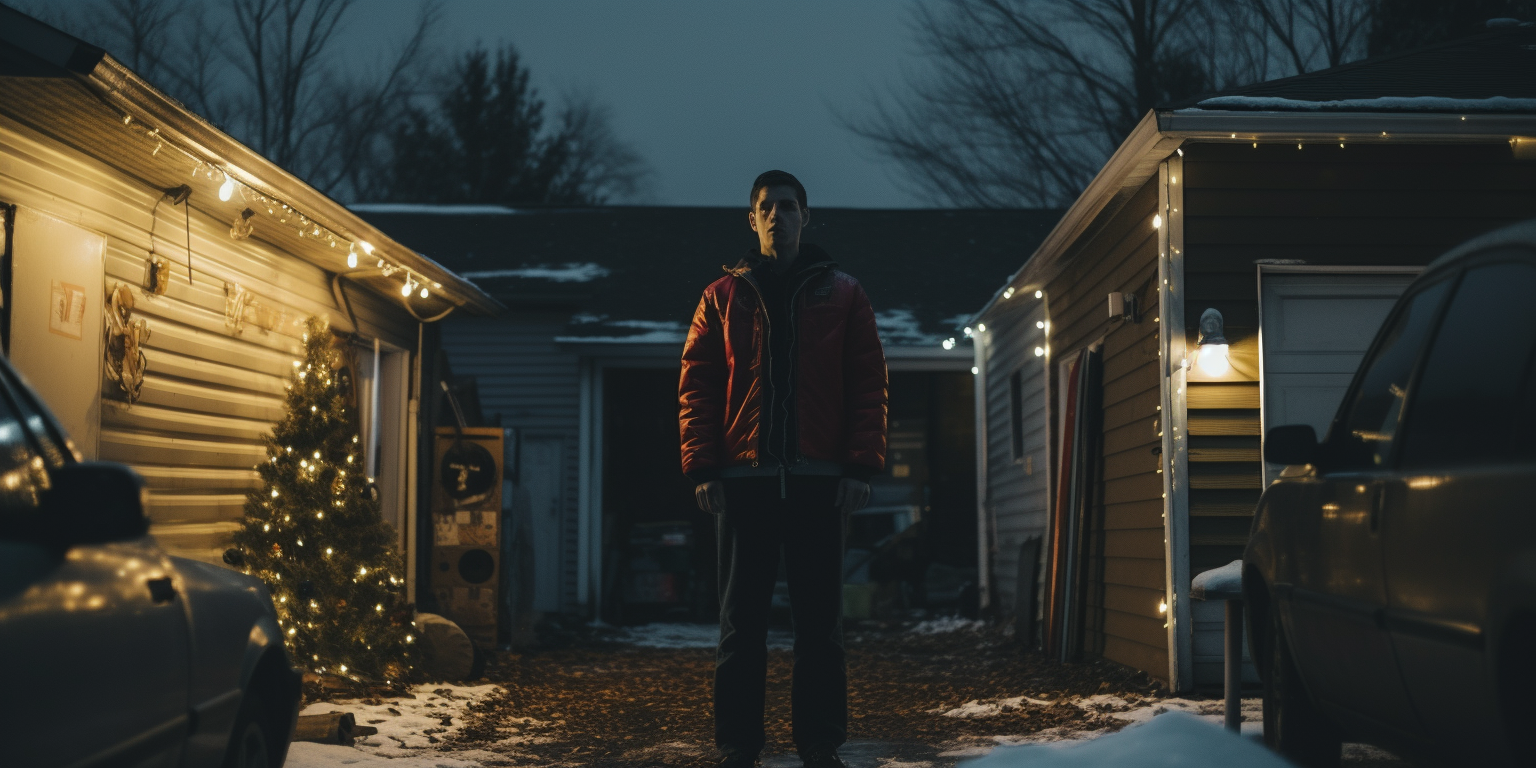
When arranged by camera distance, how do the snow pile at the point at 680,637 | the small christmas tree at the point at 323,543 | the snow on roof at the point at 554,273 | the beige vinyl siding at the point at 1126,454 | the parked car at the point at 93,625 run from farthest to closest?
the snow on roof at the point at 554,273 < the snow pile at the point at 680,637 < the beige vinyl siding at the point at 1126,454 < the small christmas tree at the point at 323,543 < the parked car at the point at 93,625

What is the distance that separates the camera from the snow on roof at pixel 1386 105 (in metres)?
7.05

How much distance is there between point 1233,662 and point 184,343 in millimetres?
5328

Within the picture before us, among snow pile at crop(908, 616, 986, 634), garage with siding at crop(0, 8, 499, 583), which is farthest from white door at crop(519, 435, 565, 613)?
garage with siding at crop(0, 8, 499, 583)

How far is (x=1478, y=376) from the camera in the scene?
9.28 feet

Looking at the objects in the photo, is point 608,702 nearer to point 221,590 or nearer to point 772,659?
point 772,659

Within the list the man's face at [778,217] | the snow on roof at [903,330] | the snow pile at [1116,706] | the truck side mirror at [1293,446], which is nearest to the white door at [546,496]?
the snow on roof at [903,330]

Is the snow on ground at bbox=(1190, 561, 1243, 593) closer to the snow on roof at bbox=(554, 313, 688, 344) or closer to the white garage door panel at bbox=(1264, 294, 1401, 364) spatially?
the white garage door panel at bbox=(1264, 294, 1401, 364)

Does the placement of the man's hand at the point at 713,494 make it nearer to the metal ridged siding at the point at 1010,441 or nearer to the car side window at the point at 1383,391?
the car side window at the point at 1383,391

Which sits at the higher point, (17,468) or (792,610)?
(17,468)

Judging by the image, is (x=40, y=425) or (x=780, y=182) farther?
(x=780, y=182)

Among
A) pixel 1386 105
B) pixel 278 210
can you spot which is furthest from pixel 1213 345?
pixel 278 210

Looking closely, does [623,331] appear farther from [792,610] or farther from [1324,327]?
[792,610]

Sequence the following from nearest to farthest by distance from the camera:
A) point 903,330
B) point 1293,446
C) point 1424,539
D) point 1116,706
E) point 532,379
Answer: point 1424,539 < point 1293,446 < point 1116,706 < point 903,330 < point 532,379

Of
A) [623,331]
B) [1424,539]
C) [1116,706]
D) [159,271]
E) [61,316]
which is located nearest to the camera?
[1424,539]
